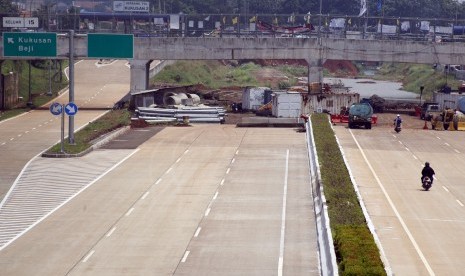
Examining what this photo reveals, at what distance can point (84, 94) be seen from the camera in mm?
98625

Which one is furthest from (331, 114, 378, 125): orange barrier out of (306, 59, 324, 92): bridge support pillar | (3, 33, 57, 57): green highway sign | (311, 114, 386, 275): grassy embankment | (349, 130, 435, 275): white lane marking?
(3, 33, 57, 57): green highway sign

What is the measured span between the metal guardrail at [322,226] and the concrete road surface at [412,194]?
6.80 feet

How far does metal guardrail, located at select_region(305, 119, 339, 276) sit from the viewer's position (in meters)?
27.6

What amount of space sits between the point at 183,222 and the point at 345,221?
22.2 ft

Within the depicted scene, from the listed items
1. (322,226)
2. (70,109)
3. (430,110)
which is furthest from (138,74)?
(322,226)

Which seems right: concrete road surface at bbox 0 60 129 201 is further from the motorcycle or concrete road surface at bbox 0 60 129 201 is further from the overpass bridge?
the motorcycle

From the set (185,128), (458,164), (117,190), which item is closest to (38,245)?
(117,190)

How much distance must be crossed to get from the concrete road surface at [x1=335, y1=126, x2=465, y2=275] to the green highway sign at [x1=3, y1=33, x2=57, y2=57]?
1904 cm

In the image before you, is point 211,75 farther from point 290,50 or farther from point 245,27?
point 290,50

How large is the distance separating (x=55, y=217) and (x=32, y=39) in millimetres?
28191

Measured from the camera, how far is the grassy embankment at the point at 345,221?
2602 centimetres

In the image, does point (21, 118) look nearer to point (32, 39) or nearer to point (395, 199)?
point (32, 39)

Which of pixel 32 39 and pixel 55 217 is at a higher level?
pixel 32 39

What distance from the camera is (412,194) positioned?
156ft
